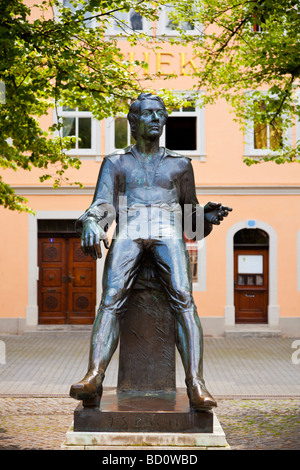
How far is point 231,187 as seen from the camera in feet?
63.5

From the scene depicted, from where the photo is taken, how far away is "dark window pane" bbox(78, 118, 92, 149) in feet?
63.6

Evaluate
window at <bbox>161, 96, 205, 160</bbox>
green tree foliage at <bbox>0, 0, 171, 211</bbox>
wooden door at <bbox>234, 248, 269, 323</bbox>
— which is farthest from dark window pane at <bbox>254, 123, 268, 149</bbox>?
green tree foliage at <bbox>0, 0, 171, 211</bbox>

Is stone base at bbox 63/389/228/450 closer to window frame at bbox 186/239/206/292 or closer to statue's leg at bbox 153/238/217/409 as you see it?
statue's leg at bbox 153/238/217/409

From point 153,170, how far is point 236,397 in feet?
20.3

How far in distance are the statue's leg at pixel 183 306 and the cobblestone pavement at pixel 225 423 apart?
2980mm

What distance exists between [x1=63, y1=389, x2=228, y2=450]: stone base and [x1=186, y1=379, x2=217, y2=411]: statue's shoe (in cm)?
9

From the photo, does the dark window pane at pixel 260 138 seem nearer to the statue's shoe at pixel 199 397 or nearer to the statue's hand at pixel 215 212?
the statue's hand at pixel 215 212

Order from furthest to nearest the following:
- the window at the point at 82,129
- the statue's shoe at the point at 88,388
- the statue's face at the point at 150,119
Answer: the window at the point at 82,129 → the statue's face at the point at 150,119 → the statue's shoe at the point at 88,388

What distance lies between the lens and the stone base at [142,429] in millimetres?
4703

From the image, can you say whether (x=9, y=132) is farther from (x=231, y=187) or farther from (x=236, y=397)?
(x=231, y=187)

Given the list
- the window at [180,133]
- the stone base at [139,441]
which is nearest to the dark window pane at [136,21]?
the window at [180,133]

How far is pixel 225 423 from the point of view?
9.17m

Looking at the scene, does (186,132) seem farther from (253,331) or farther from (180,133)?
(253,331)

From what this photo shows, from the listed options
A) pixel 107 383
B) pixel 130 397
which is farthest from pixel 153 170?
pixel 107 383
